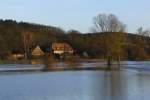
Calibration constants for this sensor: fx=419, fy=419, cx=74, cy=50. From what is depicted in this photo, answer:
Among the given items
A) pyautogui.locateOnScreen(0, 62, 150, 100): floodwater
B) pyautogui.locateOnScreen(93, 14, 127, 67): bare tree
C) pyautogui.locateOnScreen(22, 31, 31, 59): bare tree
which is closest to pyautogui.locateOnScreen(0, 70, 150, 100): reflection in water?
pyautogui.locateOnScreen(0, 62, 150, 100): floodwater

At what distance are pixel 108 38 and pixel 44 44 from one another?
5115 centimetres

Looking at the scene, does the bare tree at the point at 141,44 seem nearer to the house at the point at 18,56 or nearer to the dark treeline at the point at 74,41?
the dark treeline at the point at 74,41

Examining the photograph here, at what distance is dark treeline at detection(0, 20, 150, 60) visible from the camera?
276 feet

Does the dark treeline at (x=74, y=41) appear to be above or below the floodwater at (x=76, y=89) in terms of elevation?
above

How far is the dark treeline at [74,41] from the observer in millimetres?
84238

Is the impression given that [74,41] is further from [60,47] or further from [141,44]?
[141,44]

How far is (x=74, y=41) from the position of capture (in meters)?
121

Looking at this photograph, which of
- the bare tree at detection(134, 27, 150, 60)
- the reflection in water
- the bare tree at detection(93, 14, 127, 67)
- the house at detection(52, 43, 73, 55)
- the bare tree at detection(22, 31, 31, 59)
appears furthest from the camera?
the house at detection(52, 43, 73, 55)

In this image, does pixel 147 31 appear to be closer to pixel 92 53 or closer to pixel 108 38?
pixel 92 53

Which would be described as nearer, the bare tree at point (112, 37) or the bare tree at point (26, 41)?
the bare tree at point (112, 37)

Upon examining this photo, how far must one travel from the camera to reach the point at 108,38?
7806cm

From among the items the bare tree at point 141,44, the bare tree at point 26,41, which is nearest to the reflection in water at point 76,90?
the bare tree at point 141,44

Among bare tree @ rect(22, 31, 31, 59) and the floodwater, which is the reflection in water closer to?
the floodwater

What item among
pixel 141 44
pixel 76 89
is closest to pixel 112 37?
pixel 141 44
